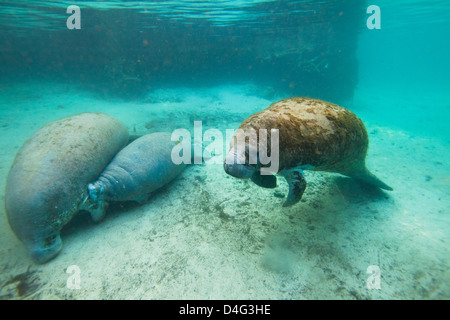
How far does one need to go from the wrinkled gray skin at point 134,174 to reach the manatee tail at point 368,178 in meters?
4.27

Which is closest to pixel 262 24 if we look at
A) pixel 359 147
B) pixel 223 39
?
pixel 223 39

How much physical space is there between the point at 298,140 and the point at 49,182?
383 centimetres

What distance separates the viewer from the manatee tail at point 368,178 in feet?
15.1

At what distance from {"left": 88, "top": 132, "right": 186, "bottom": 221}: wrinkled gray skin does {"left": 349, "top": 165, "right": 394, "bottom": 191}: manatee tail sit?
14.0 ft

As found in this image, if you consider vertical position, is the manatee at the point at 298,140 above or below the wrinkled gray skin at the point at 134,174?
above

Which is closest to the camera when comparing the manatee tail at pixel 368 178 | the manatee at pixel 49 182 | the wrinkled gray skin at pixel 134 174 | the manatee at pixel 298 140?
the manatee at pixel 298 140

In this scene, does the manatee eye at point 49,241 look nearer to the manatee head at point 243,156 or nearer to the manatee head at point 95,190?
the manatee head at point 95,190

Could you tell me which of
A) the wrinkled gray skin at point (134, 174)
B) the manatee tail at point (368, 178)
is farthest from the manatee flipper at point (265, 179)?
the manatee tail at point (368, 178)

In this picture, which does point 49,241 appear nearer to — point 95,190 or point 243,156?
point 95,190

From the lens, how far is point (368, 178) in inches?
189

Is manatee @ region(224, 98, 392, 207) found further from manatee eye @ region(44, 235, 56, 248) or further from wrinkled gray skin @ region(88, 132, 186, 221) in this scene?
manatee eye @ region(44, 235, 56, 248)
